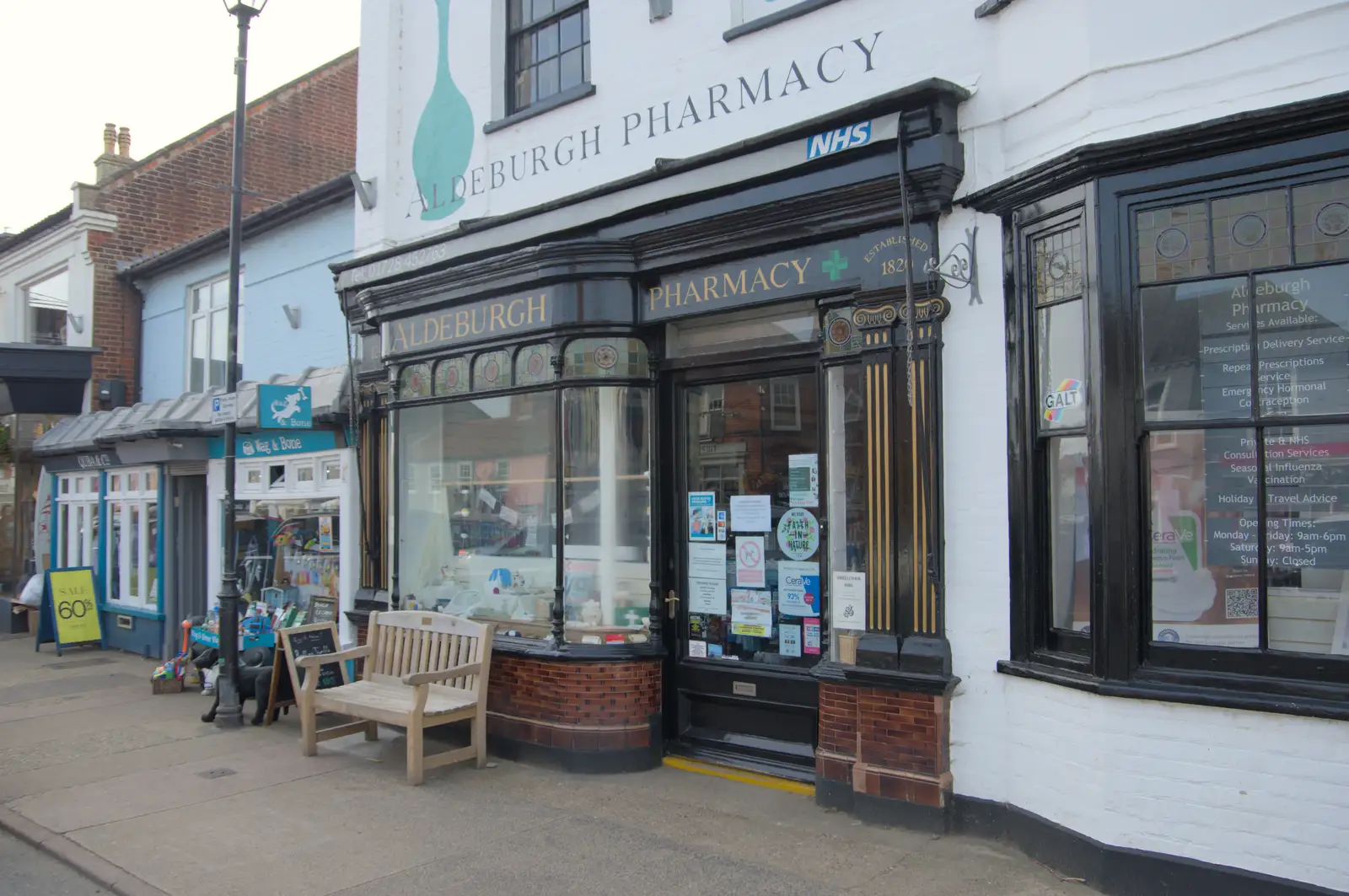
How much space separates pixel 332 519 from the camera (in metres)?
10.3

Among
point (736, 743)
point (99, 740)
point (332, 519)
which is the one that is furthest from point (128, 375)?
point (736, 743)

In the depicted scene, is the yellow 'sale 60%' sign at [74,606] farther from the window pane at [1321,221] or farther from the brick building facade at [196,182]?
the window pane at [1321,221]

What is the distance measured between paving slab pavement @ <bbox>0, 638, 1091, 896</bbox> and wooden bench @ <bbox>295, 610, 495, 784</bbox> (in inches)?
7.1

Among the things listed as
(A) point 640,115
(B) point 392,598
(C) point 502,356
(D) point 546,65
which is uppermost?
(D) point 546,65

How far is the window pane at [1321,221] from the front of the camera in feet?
14.3

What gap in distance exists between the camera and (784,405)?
6758 millimetres

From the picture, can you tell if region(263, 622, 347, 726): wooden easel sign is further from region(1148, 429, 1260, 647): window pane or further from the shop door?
region(1148, 429, 1260, 647): window pane

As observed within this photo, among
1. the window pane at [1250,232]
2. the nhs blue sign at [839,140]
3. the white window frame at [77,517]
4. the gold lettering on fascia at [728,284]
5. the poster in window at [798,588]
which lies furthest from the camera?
the white window frame at [77,517]

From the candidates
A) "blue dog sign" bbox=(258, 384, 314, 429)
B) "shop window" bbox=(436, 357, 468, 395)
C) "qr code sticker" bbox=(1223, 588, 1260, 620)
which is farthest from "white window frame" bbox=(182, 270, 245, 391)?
"qr code sticker" bbox=(1223, 588, 1260, 620)

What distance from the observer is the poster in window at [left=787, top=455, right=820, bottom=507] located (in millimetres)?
6586

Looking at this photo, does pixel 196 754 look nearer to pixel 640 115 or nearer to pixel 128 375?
pixel 640 115

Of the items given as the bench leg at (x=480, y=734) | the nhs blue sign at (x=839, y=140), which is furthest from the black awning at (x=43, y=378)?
the nhs blue sign at (x=839, y=140)

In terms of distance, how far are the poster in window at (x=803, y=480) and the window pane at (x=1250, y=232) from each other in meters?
2.65

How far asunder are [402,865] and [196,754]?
3.30 m
